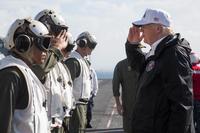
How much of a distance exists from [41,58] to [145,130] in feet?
4.33

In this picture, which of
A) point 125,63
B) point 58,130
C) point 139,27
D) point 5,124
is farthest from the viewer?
point 125,63

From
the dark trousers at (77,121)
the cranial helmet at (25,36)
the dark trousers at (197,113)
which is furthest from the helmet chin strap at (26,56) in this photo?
the dark trousers at (197,113)

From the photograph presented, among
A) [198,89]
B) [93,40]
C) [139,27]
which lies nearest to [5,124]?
[139,27]

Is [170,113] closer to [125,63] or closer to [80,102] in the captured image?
[80,102]

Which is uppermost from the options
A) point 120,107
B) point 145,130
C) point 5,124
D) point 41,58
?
point 41,58

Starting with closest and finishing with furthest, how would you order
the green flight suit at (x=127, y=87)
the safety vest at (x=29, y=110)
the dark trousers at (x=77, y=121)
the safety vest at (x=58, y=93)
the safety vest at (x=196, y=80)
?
the safety vest at (x=29, y=110)
the safety vest at (x=58, y=93)
the dark trousers at (x=77, y=121)
the green flight suit at (x=127, y=87)
the safety vest at (x=196, y=80)

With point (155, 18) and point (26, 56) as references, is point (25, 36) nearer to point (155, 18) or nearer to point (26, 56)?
point (26, 56)

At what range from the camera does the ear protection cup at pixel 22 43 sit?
4.18 m

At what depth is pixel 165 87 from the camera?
4906 millimetres

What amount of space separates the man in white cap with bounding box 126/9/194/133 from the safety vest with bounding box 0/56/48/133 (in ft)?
4.28

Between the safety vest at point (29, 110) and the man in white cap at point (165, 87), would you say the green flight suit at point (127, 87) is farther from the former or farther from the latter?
the safety vest at point (29, 110)

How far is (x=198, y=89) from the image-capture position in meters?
10.5

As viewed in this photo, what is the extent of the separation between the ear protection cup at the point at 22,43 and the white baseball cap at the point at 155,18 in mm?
1580

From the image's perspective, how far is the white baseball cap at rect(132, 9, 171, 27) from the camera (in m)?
5.34
